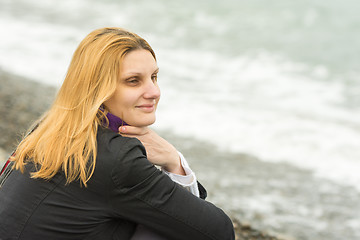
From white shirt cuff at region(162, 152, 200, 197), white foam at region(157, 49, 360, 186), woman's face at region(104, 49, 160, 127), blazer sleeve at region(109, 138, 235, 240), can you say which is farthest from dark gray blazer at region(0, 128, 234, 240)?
white foam at region(157, 49, 360, 186)

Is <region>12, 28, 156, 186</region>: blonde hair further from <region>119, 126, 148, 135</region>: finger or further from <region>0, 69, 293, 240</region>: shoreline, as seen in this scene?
<region>0, 69, 293, 240</region>: shoreline

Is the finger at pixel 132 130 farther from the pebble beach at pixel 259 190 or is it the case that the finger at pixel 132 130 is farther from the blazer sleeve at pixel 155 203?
the pebble beach at pixel 259 190

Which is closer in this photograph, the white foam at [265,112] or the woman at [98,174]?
the woman at [98,174]

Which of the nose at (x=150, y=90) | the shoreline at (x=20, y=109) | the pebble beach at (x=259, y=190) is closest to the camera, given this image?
the nose at (x=150, y=90)

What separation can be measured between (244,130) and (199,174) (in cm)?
287

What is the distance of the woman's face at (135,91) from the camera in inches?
84.4

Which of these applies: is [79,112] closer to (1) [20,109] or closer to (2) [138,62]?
(2) [138,62]

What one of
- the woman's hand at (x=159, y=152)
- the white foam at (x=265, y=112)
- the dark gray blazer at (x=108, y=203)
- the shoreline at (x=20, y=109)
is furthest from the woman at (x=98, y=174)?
the white foam at (x=265, y=112)

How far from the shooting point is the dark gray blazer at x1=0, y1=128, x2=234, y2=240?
192 centimetres

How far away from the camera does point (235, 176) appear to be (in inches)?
296

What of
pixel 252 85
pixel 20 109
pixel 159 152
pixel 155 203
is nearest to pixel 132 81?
pixel 159 152

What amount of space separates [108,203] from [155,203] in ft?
0.63

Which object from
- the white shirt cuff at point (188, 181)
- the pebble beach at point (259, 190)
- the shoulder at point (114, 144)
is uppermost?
the pebble beach at point (259, 190)

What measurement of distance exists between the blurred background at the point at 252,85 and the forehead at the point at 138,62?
3.69 m
